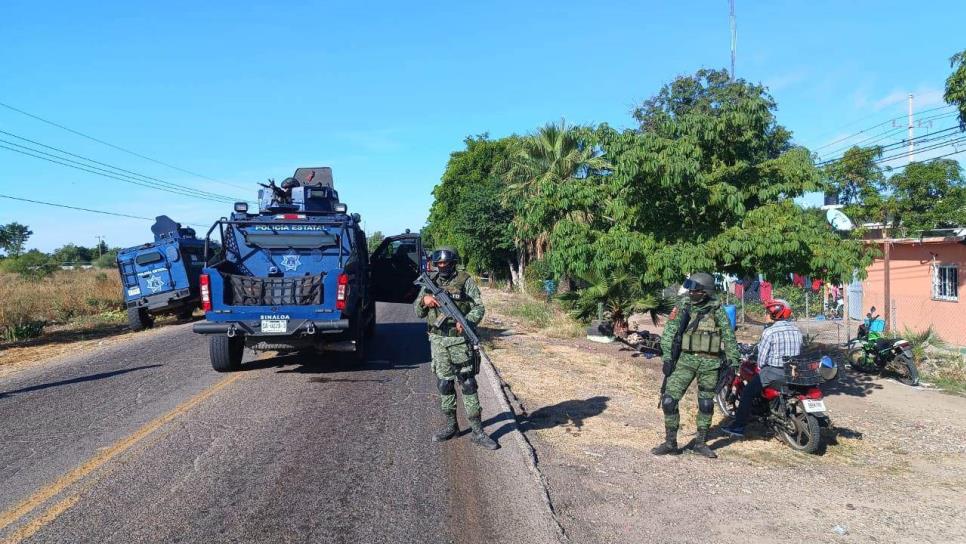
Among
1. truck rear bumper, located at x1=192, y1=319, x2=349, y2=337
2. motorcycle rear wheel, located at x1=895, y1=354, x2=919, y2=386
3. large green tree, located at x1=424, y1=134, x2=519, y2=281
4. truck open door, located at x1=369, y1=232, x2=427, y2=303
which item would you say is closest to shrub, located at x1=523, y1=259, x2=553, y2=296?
large green tree, located at x1=424, y1=134, x2=519, y2=281

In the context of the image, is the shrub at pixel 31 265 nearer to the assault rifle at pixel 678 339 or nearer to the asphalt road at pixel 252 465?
the asphalt road at pixel 252 465

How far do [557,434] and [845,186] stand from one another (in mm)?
24060

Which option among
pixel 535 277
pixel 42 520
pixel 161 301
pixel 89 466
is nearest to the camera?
pixel 42 520

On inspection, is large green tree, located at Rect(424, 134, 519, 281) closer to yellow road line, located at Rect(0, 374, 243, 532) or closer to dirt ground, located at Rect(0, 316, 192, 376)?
dirt ground, located at Rect(0, 316, 192, 376)

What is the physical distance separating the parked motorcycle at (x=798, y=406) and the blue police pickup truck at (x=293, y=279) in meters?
5.28

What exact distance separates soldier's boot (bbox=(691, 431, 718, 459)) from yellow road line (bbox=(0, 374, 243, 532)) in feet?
16.2

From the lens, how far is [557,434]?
638cm

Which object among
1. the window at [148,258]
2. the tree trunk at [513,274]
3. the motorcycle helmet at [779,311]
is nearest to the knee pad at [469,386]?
the motorcycle helmet at [779,311]

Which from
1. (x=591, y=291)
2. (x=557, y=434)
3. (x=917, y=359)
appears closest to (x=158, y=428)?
(x=557, y=434)

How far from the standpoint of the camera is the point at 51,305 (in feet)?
66.4

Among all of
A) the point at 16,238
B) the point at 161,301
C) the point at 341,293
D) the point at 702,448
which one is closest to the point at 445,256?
the point at 702,448

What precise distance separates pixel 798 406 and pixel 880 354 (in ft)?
20.7

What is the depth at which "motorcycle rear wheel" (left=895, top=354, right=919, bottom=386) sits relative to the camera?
10547mm

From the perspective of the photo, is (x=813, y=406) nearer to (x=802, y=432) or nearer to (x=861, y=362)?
(x=802, y=432)
